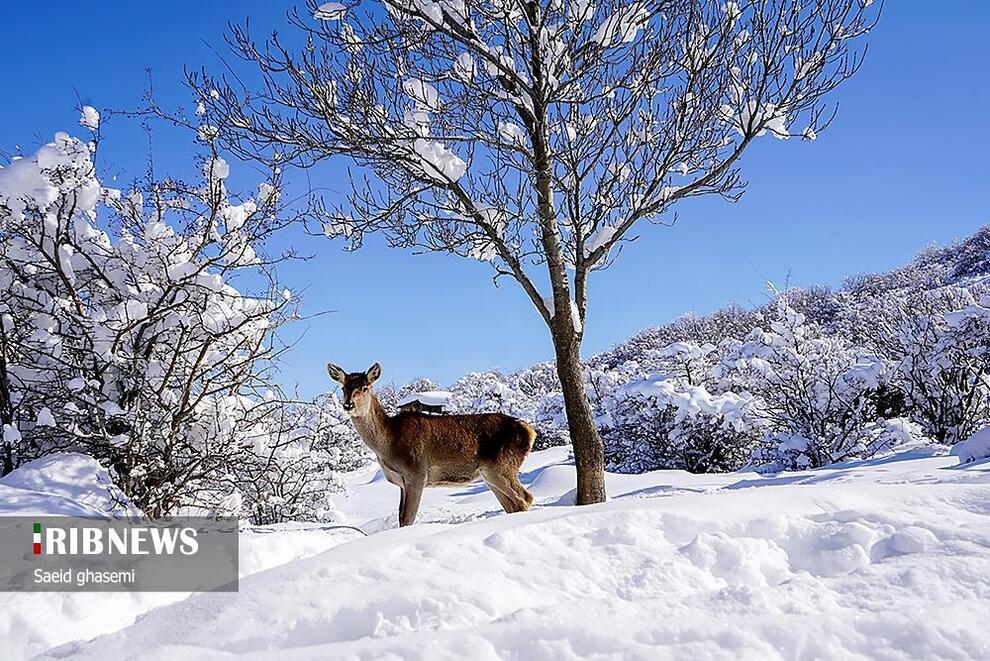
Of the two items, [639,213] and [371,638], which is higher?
[639,213]

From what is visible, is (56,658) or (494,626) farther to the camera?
(56,658)

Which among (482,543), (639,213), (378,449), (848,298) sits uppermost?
(848,298)

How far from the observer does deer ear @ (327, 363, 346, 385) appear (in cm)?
675

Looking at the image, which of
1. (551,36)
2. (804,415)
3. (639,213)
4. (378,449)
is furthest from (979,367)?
(378,449)

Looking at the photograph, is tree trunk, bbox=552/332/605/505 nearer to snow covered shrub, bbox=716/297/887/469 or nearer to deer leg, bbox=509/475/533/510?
deer leg, bbox=509/475/533/510

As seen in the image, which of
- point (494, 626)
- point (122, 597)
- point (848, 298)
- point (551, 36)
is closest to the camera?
point (494, 626)

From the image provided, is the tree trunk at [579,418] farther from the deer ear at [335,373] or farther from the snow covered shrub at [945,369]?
the snow covered shrub at [945,369]

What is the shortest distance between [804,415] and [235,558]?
1419 centimetres

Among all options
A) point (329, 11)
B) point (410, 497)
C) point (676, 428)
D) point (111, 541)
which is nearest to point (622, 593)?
point (111, 541)

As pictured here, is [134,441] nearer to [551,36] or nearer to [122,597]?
[122,597]

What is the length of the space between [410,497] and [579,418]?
2608 millimetres

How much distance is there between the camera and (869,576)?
8.81ft

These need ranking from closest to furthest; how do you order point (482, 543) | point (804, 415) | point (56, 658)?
point (56, 658) → point (482, 543) → point (804, 415)

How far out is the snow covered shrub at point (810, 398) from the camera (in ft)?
50.2
